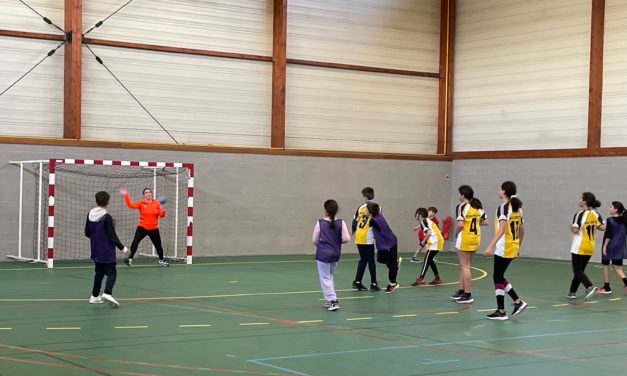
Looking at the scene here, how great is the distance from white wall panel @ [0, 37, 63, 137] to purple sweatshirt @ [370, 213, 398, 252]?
38.2ft

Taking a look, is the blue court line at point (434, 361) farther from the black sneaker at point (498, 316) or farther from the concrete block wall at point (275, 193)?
the concrete block wall at point (275, 193)

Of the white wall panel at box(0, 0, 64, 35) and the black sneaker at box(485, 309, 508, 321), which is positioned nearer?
the black sneaker at box(485, 309, 508, 321)

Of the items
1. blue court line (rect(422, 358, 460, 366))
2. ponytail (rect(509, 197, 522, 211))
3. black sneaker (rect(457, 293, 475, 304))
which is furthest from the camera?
black sneaker (rect(457, 293, 475, 304))

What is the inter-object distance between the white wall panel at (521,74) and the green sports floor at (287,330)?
9823 millimetres

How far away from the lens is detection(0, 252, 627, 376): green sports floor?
9734 millimetres

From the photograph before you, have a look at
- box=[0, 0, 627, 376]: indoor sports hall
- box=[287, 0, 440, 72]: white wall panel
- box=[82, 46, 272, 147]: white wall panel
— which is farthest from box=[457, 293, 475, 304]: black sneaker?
box=[287, 0, 440, 72]: white wall panel

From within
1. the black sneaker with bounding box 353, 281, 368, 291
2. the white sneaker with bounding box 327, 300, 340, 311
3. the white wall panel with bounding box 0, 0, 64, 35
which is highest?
the white wall panel with bounding box 0, 0, 64, 35

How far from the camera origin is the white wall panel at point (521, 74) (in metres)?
28.0

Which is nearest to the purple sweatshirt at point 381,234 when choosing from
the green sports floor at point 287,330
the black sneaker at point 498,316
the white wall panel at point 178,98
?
the green sports floor at point 287,330

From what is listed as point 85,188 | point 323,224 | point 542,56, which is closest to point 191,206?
point 85,188

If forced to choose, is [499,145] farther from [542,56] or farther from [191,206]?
[191,206]

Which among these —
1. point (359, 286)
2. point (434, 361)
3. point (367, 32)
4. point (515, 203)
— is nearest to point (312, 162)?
point (367, 32)

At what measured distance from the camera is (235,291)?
1720 centimetres

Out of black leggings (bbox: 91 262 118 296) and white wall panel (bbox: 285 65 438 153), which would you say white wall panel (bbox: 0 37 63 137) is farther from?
black leggings (bbox: 91 262 118 296)
